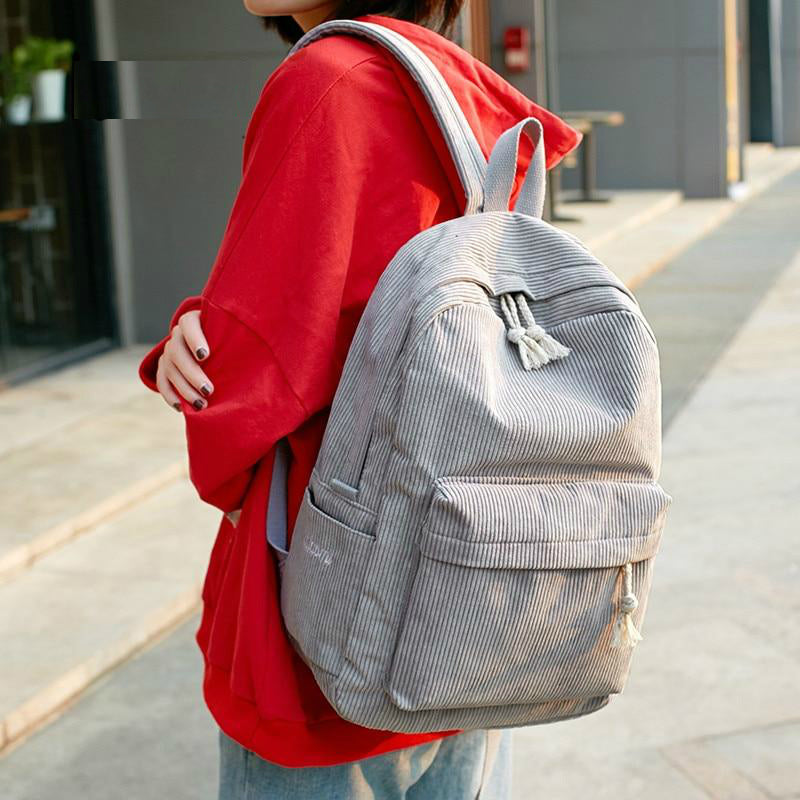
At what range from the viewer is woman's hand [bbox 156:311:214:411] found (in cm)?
129

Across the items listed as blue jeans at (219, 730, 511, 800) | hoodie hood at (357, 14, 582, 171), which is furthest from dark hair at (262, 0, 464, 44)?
blue jeans at (219, 730, 511, 800)

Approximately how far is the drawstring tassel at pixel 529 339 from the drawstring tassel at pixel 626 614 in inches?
8.8

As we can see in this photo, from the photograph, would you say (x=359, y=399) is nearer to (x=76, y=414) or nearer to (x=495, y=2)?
(x=76, y=414)

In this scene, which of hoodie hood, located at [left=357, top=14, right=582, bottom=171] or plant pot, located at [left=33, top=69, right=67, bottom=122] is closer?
hoodie hood, located at [left=357, top=14, right=582, bottom=171]

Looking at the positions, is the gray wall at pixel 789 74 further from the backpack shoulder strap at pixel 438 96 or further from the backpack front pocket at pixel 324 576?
the backpack front pocket at pixel 324 576

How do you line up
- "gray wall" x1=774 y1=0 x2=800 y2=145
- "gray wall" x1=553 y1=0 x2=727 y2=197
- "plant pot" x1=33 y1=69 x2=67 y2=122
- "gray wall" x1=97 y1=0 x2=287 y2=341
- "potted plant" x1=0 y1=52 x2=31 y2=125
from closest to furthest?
"potted plant" x1=0 y1=52 x2=31 y2=125
"plant pot" x1=33 y1=69 x2=67 y2=122
"gray wall" x1=97 y1=0 x2=287 y2=341
"gray wall" x1=553 y1=0 x2=727 y2=197
"gray wall" x1=774 y1=0 x2=800 y2=145

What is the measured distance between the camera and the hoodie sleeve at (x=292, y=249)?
125 centimetres

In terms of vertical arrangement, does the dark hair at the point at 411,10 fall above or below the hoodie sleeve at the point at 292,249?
above

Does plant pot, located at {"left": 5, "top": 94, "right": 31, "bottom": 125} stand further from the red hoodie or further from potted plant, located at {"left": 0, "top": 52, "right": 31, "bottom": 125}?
the red hoodie

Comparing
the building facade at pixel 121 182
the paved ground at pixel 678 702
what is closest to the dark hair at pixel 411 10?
the paved ground at pixel 678 702

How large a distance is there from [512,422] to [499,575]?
0.50 feet

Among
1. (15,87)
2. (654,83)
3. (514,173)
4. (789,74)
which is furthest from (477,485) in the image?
(789,74)

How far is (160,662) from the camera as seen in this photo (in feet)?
11.6

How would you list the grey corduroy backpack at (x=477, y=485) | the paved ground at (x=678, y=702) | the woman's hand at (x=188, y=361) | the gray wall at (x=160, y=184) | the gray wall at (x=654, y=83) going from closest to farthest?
the grey corduroy backpack at (x=477, y=485) < the woman's hand at (x=188, y=361) < the paved ground at (x=678, y=702) < the gray wall at (x=160, y=184) < the gray wall at (x=654, y=83)
